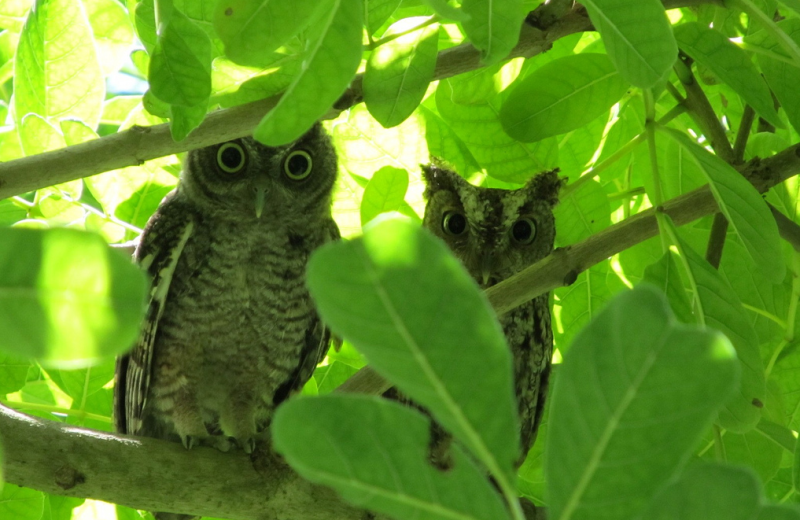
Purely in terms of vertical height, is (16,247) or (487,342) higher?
(16,247)

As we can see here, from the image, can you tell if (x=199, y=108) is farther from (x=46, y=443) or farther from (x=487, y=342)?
(x=46, y=443)

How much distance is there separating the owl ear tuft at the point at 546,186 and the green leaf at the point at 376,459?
189 cm

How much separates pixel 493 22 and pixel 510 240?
7.24ft

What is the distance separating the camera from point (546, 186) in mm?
2891

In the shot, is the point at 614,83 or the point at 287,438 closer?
the point at 287,438

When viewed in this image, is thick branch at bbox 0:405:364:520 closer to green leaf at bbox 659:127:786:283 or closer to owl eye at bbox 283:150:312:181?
green leaf at bbox 659:127:786:283

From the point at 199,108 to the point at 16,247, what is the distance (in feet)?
2.22

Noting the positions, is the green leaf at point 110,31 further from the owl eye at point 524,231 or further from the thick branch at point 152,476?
the owl eye at point 524,231

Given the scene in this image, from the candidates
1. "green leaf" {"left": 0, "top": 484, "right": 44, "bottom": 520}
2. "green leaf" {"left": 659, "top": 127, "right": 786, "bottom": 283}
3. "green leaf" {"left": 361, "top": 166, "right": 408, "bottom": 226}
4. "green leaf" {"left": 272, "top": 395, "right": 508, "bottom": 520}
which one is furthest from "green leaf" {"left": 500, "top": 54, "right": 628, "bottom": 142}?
"green leaf" {"left": 0, "top": 484, "right": 44, "bottom": 520}

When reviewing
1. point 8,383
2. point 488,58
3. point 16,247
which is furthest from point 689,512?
point 8,383

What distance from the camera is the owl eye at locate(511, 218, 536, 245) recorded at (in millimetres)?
3275

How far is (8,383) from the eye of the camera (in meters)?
2.09

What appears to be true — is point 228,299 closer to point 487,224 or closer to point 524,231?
point 487,224

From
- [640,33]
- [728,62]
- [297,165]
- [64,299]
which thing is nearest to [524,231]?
[297,165]
